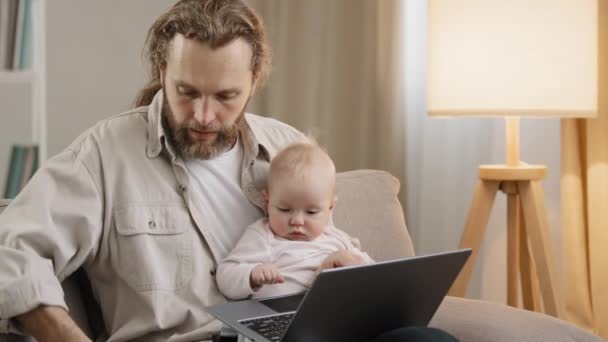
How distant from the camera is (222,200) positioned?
175 cm

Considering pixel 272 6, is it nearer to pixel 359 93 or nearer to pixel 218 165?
pixel 359 93

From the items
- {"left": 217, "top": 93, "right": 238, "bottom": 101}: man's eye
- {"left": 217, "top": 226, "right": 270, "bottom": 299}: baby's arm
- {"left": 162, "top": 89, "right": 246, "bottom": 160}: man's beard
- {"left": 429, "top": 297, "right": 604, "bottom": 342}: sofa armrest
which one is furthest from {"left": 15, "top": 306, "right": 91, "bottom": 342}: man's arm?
{"left": 429, "top": 297, "right": 604, "bottom": 342}: sofa armrest

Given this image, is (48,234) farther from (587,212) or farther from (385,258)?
(587,212)

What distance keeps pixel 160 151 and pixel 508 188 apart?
3.91 feet

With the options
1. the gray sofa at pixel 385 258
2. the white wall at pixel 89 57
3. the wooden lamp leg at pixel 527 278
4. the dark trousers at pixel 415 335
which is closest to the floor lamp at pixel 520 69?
the wooden lamp leg at pixel 527 278

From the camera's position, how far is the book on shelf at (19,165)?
113 inches

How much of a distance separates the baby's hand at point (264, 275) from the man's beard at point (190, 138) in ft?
0.94

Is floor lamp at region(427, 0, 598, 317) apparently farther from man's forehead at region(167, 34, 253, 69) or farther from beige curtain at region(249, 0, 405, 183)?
man's forehead at region(167, 34, 253, 69)

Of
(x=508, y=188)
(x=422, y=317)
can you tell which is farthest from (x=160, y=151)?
(x=508, y=188)

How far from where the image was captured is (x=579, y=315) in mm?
2643

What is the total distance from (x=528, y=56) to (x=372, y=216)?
0.73 meters

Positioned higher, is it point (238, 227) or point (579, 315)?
point (238, 227)

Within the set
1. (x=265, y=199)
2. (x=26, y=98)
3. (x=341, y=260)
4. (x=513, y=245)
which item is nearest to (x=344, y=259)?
(x=341, y=260)

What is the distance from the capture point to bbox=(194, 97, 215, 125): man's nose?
167cm
